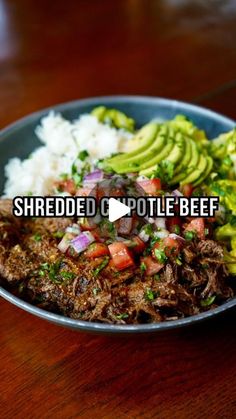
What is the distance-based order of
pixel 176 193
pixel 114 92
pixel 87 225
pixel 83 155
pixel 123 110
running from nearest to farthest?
pixel 87 225
pixel 176 193
pixel 83 155
pixel 123 110
pixel 114 92

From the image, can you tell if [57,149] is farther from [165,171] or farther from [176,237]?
[176,237]

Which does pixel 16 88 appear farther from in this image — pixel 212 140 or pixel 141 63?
pixel 212 140

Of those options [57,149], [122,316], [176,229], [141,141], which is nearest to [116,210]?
[176,229]

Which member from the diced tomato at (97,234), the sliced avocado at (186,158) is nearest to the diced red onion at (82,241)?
the diced tomato at (97,234)

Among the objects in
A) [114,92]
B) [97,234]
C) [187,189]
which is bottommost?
[97,234]

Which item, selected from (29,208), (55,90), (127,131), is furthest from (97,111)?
(29,208)
